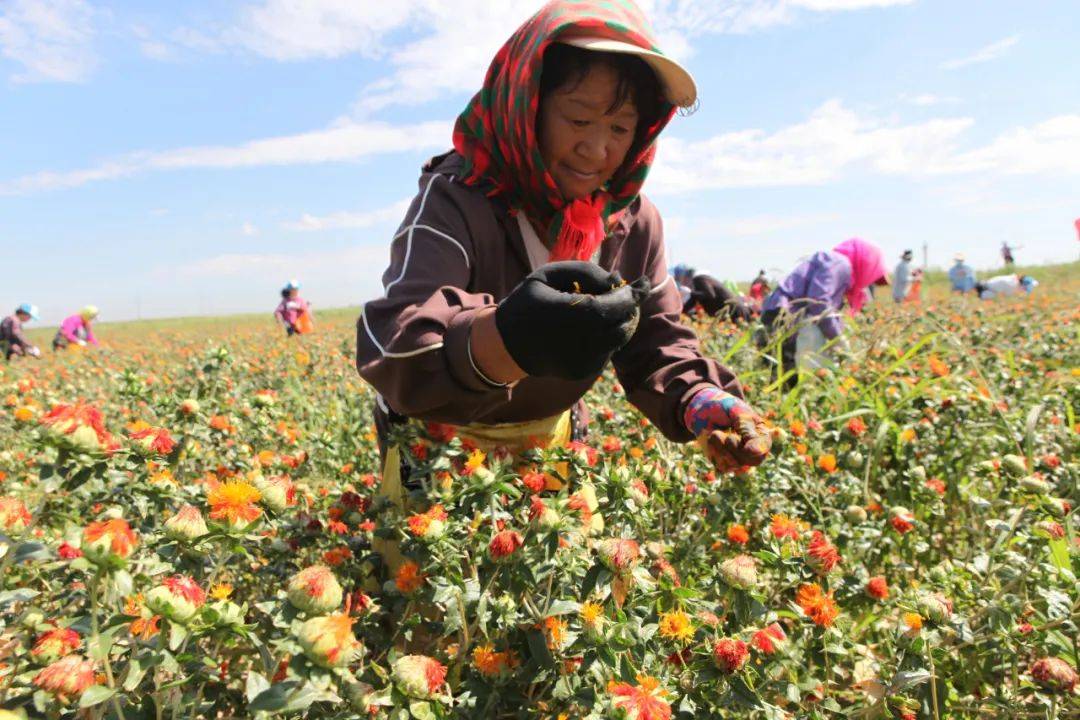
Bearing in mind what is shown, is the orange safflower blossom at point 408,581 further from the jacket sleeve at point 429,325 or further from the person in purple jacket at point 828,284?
the person in purple jacket at point 828,284

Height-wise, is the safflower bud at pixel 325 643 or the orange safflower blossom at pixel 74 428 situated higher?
the orange safflower blossom at pixel 74 428

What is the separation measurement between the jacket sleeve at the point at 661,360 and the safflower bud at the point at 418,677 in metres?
0.89

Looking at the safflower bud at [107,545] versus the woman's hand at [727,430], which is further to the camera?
the woman's hand at [727,430]

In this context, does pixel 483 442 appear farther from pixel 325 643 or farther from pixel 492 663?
pixel 325 643

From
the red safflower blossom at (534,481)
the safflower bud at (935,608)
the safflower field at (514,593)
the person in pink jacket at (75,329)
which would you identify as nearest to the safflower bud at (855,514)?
the safflower field at (514,593)

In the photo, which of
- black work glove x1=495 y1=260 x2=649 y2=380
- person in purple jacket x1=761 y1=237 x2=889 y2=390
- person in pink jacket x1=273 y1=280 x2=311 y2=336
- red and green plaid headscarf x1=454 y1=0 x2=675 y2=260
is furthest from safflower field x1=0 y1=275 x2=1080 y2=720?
person in pink jacket x1=273 y1=280 x2=311 y2=336

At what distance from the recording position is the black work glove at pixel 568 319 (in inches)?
36.1

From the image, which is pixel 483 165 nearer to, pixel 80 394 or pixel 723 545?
pixel 723 545

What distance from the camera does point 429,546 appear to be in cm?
102

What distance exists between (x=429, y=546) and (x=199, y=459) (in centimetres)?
135

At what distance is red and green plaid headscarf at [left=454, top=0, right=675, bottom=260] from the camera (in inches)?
51.1

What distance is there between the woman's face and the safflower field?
60cm

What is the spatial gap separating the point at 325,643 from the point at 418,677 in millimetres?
194

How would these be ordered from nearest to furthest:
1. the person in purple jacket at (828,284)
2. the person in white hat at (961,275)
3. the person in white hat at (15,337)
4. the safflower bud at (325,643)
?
1. the safflower bud at (325,643)
2. the person in purple jacket at (828,284)
3. the person in white hat at (15,337)
4. the person in white hat at (961,275)
